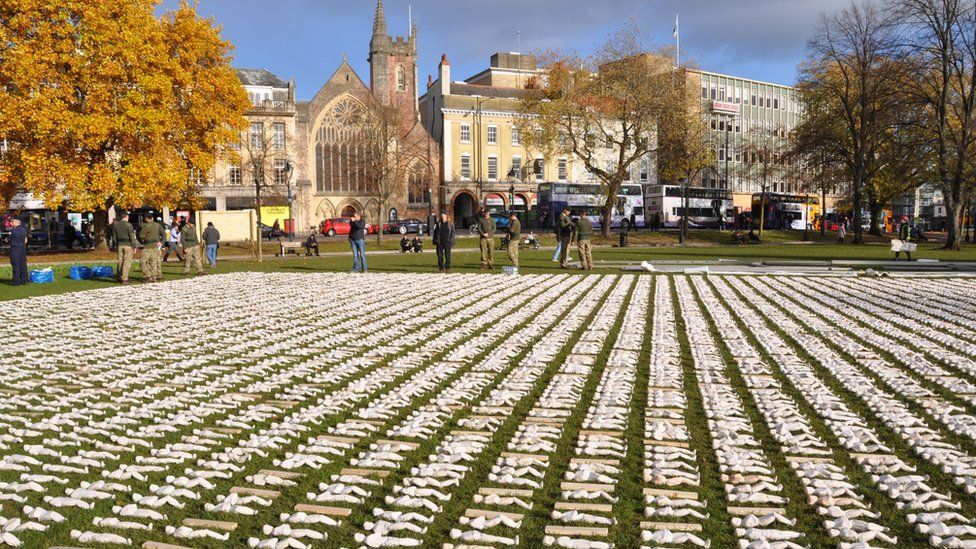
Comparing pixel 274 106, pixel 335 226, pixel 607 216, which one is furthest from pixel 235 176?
pixel 607 216

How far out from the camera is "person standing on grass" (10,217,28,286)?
18656 mm

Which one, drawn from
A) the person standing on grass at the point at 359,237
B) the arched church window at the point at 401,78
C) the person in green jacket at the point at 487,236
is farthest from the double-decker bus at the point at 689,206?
the person standing on grass at the point at 359,237

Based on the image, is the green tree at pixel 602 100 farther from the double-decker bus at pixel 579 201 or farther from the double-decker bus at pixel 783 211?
the double-decker bus at pixel 783 211

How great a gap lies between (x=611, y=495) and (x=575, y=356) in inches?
168

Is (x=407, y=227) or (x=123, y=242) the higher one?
(x=407, y=227)

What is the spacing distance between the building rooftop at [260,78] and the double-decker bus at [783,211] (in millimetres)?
47135

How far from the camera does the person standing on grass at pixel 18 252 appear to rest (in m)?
18.7

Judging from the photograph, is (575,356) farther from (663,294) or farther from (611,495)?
(663,294)

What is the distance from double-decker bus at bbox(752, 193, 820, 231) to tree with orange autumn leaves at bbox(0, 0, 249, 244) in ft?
165

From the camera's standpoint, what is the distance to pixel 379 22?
76438mm

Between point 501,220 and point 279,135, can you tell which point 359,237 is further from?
point 279,135

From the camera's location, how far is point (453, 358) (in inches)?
329

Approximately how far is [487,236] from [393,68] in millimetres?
58053

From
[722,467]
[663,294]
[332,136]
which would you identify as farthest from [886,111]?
[332,136]
